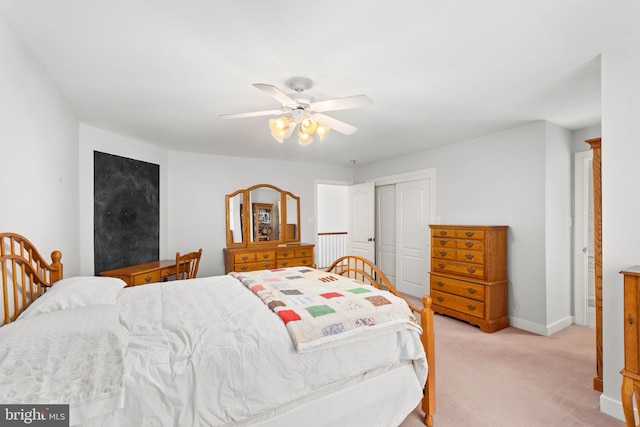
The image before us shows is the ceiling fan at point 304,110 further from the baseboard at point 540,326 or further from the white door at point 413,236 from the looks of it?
the baseboard at point 540,326

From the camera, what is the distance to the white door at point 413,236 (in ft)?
15.2

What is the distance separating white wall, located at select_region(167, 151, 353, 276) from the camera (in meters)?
4.41

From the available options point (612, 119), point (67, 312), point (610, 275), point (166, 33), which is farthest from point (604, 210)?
point (67, 312)

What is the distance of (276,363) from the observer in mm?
1435

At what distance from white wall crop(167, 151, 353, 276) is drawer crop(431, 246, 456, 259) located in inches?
109

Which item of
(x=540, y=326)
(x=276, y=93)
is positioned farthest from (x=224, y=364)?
(x=540, y=326)

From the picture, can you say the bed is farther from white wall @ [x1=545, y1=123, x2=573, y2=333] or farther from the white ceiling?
white wall @ [x1=545, y1=123, x2=573, y2=333]

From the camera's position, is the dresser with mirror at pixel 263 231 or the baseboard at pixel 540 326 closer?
the baseboard at pixel 540 326

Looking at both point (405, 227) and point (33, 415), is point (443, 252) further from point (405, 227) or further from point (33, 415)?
point (33, 415)

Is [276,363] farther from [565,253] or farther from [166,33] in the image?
[565,253]

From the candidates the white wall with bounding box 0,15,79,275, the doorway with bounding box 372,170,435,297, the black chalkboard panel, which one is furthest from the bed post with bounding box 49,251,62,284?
the doorway with bounding box 372,170,435,297

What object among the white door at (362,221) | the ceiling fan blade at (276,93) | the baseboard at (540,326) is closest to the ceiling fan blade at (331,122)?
the ceiling fan blade at (276,93)

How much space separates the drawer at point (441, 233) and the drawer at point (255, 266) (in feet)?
8.08

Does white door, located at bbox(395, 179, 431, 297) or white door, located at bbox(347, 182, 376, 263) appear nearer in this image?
white door, located at bbox(395, 179, 431, 297)
